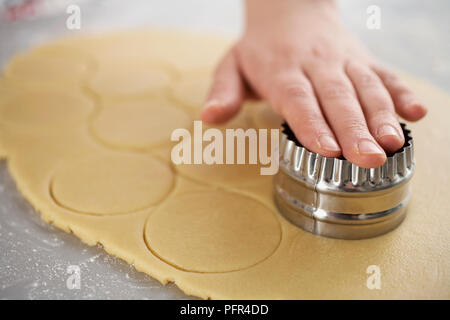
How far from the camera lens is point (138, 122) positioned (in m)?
1.20

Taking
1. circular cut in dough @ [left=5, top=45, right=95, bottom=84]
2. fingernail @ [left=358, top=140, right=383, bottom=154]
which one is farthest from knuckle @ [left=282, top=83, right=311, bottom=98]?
circular cut in dough @ [left=5, top=45, right=95, bottom=84]

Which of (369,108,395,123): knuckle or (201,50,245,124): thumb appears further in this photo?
(201,50,245,124): thumb

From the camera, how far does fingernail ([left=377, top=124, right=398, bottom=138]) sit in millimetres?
786

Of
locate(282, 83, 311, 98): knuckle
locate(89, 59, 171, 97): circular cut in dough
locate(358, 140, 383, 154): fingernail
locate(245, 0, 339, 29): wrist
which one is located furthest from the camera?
locate(89, 59, 171, 97): circular cut in dough

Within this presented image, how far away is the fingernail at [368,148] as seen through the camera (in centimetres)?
73

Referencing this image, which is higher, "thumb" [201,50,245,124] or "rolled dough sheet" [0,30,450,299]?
"thumb" [201,50,245,124]

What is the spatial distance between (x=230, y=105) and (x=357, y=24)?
0.99m

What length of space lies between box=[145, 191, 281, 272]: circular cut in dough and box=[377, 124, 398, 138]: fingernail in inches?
9.5

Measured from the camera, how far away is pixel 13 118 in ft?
3.97

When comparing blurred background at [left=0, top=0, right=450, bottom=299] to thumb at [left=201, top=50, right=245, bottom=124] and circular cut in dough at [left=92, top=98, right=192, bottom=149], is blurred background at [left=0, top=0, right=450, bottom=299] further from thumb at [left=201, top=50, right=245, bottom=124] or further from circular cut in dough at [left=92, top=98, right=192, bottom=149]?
thumb at [left=201, top=50, right=245, bottom=124]

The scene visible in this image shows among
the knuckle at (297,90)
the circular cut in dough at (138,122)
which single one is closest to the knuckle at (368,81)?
A: the knuckle at (297,90)

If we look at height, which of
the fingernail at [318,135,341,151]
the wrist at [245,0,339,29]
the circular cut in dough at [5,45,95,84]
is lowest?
the circular cut in dough at [5,45,95,84]
